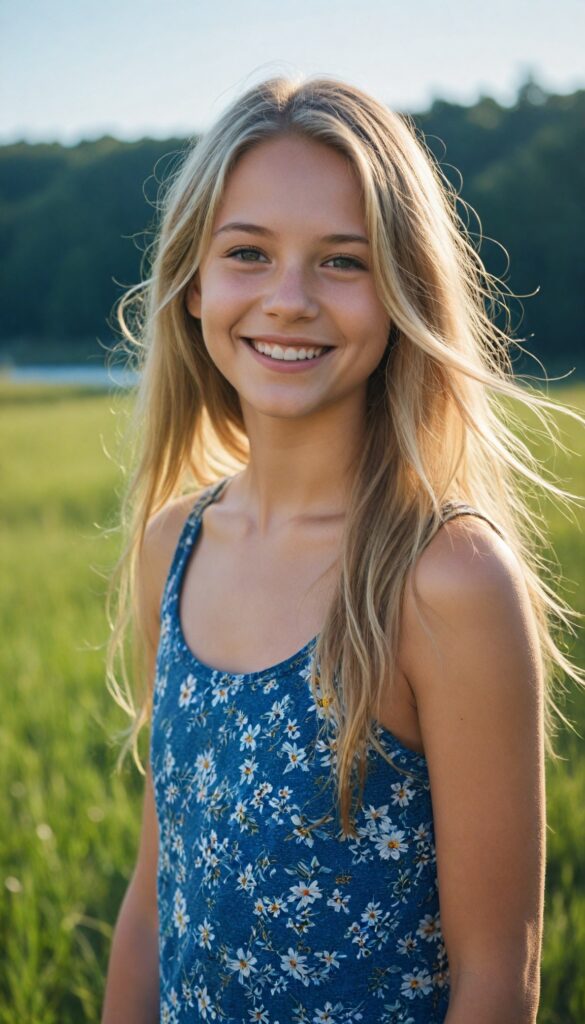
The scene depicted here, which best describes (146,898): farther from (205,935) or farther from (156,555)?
(156,555)

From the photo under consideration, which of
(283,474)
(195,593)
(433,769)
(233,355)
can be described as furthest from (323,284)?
(433,769)

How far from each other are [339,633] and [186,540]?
0.46m

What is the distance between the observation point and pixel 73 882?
2.74 metres

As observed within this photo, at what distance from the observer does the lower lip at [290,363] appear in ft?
4.86

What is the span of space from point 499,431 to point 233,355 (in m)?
0.45

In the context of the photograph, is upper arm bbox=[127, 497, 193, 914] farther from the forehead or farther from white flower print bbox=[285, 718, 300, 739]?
the forehead

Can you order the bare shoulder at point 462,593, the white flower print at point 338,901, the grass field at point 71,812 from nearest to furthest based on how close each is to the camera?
1. the bare shoulder at point 462,593
2. the white flower print at point 338,901
3. the grass field at point 71,812

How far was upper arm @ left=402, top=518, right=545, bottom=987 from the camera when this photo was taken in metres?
1.22

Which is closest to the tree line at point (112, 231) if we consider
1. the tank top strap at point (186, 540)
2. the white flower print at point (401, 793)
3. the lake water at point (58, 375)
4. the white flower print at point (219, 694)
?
the lake water at point (58, 375)

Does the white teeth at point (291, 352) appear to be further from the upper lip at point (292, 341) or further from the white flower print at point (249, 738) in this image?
the white flower print at point (249, 738)

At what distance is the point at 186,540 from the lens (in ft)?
5.75

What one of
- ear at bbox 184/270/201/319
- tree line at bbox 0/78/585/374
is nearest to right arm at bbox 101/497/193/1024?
ear at bbox 184/270/201/319

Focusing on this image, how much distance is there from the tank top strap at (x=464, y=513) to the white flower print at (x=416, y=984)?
23.7 inches

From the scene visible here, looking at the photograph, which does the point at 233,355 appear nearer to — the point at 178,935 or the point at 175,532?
the point at 175,532
